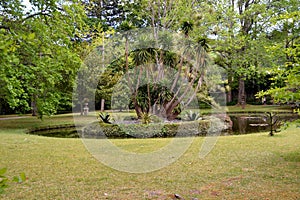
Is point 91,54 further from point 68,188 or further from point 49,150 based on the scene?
point 68,188

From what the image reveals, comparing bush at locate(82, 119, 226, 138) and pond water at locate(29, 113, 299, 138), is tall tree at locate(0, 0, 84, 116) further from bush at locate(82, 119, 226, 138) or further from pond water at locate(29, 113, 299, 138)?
bush at locate(82, 119, 226, 138)

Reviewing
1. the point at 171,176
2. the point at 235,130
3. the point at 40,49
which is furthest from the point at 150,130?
the point at 171,176

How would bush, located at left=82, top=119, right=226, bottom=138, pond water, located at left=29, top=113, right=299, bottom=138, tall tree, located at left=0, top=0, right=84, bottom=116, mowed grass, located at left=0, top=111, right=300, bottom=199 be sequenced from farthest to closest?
pond water, located at left=29, top=113, right=299, bottom=138 < bush, located at left=82, top=119, right=226, bottom=138 < tall tree, located at left=0, top=0, right=84, bottom=116 < mowed grass, located at left=0, top=111, right=300, bottom=199

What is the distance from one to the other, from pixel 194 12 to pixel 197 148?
12.8m

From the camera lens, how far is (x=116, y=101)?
812 inches

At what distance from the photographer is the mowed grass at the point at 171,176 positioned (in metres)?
3.78

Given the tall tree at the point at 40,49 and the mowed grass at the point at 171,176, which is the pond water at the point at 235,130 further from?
the mowed grass at the point at 171,176

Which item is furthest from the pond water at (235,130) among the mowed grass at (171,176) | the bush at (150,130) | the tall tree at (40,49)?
the mowed grass at (171,176)

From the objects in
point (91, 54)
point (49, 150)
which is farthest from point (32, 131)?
point (91, 54)

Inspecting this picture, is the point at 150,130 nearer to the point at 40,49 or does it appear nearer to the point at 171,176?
the point at 40,49

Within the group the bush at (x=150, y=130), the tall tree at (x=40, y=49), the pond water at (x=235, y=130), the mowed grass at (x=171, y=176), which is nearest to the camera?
the mowed grass at (x=171, y=176)

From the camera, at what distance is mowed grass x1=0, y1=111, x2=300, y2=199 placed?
378 centimetres

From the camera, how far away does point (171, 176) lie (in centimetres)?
464

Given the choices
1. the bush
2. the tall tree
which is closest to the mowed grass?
the tall tree
